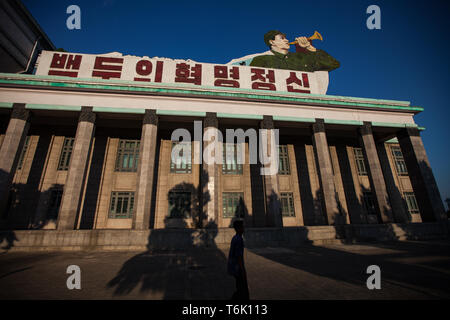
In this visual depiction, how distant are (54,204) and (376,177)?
2761 cm

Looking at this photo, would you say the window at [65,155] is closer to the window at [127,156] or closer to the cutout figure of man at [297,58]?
the window at [127,156]

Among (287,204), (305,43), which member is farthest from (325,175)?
(305,43)

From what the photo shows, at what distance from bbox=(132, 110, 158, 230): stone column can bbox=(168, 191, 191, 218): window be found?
3913mm

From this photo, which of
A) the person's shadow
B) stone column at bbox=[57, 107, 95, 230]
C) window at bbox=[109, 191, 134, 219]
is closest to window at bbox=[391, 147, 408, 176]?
the person's shadow

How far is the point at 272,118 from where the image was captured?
1706 centimetres

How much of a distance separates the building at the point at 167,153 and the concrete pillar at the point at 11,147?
68 mm

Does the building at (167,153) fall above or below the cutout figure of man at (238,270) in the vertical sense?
above

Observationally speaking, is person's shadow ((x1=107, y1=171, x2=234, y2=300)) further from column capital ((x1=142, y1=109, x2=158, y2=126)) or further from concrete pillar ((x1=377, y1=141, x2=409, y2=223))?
concrete pillar ((x1=377, y1=141, x2=409, y2=223))

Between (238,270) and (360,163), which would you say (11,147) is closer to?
(238,270)

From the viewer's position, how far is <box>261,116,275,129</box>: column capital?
55.1 feet

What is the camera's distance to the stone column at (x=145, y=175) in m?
13.5

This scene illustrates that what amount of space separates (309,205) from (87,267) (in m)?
18.5

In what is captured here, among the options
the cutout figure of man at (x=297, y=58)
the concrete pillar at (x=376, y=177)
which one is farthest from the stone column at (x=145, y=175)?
the concrete pillar at (x=376, y=177)
